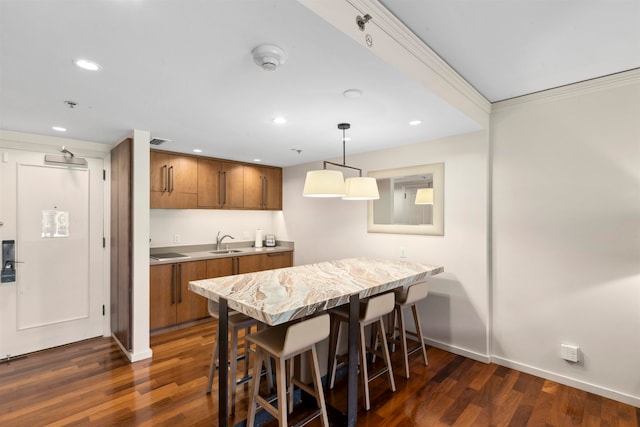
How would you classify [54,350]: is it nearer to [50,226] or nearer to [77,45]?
[50,226]

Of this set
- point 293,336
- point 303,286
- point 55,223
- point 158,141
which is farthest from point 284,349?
point 55,223

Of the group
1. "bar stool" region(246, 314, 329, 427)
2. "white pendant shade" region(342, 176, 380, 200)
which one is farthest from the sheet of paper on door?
"white pendant shade" region(342, 176, 380, 200)

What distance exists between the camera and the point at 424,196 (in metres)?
3.30

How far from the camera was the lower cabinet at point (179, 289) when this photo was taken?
3463 mm

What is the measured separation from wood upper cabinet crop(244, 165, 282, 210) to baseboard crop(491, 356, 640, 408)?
3544 mm

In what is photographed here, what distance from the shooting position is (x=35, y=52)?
150 centimetres

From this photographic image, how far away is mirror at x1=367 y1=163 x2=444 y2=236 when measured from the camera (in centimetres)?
320

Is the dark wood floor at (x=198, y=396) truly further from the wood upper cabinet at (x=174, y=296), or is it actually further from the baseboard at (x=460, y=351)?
the wood upper cabinet at (x=174, y=296)

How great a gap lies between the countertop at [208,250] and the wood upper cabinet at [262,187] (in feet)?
2.18

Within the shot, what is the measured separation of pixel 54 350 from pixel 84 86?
2.83 meters

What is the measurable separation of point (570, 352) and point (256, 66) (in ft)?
10.5

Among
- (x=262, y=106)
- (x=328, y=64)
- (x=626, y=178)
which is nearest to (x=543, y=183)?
(x=626, y=178)

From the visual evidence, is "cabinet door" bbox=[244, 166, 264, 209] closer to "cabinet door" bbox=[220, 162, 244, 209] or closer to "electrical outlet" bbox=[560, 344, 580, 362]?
"cabinet door" bbox=[220, 162, 244, 209]

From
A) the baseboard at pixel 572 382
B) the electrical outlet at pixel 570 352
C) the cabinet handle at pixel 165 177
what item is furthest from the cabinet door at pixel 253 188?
the electrical outlet at pixel 570 352
